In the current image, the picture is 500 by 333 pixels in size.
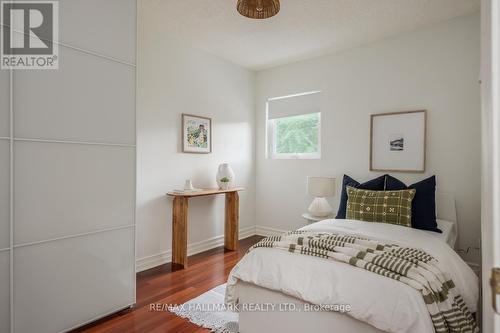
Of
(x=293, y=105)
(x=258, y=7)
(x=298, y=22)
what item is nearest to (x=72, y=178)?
(x=258, y=7)

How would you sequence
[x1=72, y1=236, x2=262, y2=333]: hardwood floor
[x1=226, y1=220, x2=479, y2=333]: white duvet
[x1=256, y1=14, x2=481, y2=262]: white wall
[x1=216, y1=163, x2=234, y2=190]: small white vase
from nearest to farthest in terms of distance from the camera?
[x1=226, y1=220, x2=479, y2=333]: white duvet < [x1=72, y1=236, x2=262, y2=333]: hardwood floor < [x1=256, y1=14, x2=481, y2=262]: white wall < [x1=216, y1=163, x2=234, y2=190]: small white vase

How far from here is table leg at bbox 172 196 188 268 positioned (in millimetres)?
3271

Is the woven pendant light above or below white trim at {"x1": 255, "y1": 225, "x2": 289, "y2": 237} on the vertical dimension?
above

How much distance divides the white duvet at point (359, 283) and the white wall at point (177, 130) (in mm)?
1585

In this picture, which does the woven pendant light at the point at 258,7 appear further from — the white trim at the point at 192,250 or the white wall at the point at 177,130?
the white trim at the point at 192,250

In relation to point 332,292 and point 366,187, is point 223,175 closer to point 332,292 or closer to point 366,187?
point 366,187

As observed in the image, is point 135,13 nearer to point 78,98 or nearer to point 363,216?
point 78,98

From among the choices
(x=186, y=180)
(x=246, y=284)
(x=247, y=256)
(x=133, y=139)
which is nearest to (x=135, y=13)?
(x=133, y=139)

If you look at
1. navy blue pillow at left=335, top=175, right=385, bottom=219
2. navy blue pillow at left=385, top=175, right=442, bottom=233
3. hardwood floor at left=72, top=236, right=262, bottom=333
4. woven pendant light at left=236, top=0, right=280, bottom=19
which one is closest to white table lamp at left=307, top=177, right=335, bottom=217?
navy blue pillow at left=335, top=175, right=385, bottom=219

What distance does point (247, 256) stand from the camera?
213 centimetres

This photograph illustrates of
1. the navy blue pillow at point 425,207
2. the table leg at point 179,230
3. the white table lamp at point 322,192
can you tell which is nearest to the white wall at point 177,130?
the table leg at point 179,230

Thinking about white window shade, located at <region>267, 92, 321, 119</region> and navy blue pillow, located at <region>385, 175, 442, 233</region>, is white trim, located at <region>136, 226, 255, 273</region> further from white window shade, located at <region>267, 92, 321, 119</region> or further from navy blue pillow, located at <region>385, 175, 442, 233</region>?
navy blue pillow, located at <region>385, 175, 442, 233</region>

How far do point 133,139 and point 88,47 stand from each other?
723 mm

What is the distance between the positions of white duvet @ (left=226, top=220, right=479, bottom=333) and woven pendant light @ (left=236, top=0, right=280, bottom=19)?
1.77m
